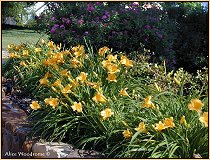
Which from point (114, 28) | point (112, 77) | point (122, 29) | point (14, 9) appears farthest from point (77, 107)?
point (14, 9)

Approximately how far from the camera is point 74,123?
11.1 feet

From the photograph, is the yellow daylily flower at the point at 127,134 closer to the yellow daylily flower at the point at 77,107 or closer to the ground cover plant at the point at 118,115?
the ground cover plant at the point at 118,115

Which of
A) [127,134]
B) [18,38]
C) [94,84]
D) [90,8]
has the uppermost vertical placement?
[90,8]

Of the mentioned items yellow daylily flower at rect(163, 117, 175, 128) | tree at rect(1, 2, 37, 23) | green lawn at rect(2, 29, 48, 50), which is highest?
yellow daylily flower at rect(163, 117, 175, 128)

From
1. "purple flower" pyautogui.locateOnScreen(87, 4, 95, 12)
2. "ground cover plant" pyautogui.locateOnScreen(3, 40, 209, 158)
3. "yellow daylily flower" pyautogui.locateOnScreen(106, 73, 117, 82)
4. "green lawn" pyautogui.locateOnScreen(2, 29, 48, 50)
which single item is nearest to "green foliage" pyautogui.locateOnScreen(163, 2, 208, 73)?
"purple flower" pyautogui.locateOnScreen(87, 4, 95, 12)

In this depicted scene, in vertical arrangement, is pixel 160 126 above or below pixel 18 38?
above

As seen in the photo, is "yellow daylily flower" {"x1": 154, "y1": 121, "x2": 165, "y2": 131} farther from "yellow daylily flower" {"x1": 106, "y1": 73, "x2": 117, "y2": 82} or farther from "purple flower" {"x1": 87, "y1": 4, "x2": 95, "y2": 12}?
"purple flower" {"x1": 87, "y1": 4, "x2": 95, "y2": 12}

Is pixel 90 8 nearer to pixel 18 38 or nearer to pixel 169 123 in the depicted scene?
pixel 169 123

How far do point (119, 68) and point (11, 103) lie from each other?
1601 millimetres

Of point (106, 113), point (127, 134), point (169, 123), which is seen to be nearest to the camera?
point (169, 123)

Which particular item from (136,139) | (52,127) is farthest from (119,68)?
(136,139)

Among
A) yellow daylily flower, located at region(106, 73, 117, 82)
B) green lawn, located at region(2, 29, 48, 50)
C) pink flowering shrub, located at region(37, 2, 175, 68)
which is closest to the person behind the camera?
yellow daylily flower, located at region(106, 73, 117, 82)

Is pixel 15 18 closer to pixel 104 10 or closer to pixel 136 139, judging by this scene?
pixel 104 10

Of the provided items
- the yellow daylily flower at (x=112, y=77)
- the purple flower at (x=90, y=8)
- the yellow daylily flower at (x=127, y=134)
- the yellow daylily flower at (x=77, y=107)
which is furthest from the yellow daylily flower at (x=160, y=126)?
the purple flower at (x=90, y=8)
